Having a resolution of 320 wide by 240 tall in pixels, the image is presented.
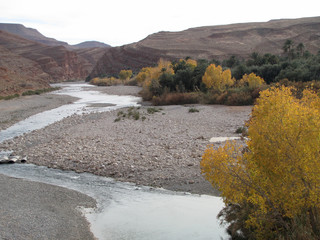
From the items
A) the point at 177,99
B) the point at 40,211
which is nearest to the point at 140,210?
the point at 40,211

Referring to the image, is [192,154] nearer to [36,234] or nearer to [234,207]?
[234,207]

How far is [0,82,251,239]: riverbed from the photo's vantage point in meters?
8.43

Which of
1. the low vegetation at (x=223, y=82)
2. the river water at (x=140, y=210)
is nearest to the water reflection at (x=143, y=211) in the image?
the river water at (x=140, y=210)

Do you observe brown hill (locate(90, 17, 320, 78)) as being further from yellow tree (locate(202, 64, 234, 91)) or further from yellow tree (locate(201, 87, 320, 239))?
yellow tree (locate(201, 87, 320, 239))

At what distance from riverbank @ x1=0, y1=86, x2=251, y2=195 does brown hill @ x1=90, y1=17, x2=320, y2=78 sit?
8835 centimetres

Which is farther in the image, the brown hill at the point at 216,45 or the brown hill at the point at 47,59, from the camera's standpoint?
the brown hill at the point at 47,59

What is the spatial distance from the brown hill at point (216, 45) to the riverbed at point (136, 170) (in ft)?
A: 298

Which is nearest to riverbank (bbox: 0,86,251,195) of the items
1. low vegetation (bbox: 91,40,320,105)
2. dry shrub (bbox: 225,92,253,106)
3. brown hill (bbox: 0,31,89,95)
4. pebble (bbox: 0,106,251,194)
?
pebble (bbox: 0,106,251,194)

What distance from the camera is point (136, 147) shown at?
49.9 feet

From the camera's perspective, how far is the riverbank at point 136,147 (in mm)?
11672

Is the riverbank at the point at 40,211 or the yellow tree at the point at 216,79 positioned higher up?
the yellow tree at the point at 216,79

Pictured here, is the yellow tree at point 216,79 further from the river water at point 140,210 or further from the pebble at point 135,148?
the river water at point 140,210

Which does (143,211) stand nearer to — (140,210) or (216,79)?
(140,210)

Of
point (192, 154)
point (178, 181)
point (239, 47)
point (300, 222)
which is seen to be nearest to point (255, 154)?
point (300, 222)
